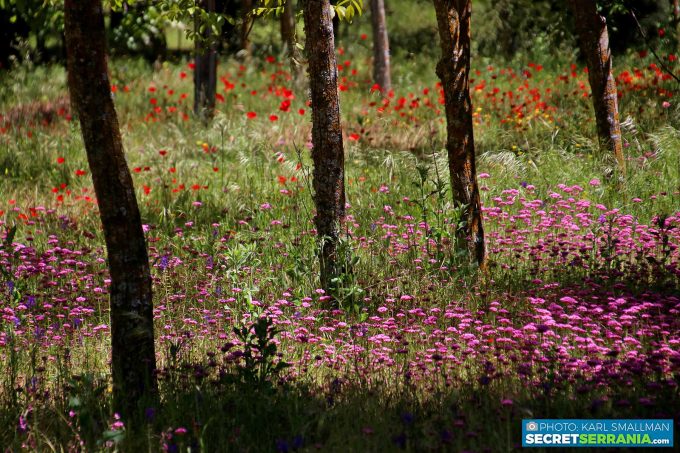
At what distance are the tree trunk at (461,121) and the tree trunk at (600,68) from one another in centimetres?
285

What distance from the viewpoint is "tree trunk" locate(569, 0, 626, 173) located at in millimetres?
8492

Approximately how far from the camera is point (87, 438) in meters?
3.58

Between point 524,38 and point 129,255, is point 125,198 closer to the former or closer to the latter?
point 129,255

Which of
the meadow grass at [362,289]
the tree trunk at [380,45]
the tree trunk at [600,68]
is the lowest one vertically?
the meadow grass at [362,289]

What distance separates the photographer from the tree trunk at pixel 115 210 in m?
3.80

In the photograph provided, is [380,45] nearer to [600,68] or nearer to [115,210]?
[600,68]

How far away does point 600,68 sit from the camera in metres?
8.56

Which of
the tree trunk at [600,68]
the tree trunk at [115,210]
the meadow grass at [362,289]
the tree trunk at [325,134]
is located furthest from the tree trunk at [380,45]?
the tree trunk at [115,210]

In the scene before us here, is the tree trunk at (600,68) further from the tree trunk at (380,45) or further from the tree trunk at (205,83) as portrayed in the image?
the tree trunk at (205,83)

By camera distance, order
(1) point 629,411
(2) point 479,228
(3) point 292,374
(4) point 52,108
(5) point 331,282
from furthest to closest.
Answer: (4) point 52,108 < (2) point 479,228 < (5) point 331,282 < (3) point 292,374 < (1) point 629,411

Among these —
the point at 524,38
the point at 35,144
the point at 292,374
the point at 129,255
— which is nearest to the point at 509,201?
the point at 292,374

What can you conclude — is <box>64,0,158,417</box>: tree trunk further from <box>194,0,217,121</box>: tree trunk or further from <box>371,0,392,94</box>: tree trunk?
<box>371,0,392,94</box>: tree trunk

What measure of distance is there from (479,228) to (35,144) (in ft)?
23.9

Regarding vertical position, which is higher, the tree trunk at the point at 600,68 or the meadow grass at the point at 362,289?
the tree trunk at the point at 600,68
